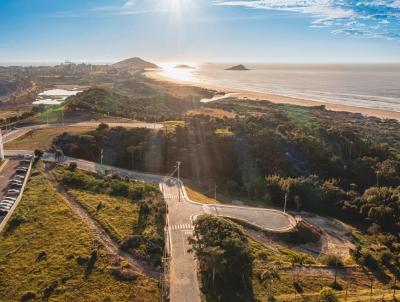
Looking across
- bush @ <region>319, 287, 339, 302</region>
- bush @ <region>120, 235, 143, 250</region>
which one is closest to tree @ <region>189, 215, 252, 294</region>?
bush @ <region>120, 235, 143, 250</region>

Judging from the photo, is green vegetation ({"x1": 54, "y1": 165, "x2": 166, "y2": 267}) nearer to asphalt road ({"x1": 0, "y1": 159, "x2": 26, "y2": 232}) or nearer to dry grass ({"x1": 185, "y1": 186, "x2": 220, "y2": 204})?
dry grass ({"x1": 185, "y1": 186, "x2": 220, "y2": 204})

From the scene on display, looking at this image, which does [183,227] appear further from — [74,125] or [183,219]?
[74,125]

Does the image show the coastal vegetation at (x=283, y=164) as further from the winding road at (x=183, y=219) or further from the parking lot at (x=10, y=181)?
the parking lot at (x=10, y=181)

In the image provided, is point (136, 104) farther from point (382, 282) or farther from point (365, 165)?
point (382, 282)

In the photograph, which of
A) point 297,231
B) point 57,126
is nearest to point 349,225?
point 297,231

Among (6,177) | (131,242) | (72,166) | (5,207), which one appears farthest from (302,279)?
(6,177)

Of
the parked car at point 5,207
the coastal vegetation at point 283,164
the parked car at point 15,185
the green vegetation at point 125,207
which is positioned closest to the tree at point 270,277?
the green vegetation at point 125,207

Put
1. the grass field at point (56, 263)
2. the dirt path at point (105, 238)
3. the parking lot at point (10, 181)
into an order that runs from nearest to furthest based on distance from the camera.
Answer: the grass field at point (56, 263)
the dirt path at point (105, 238)
the parking lot at point (10, 181)
